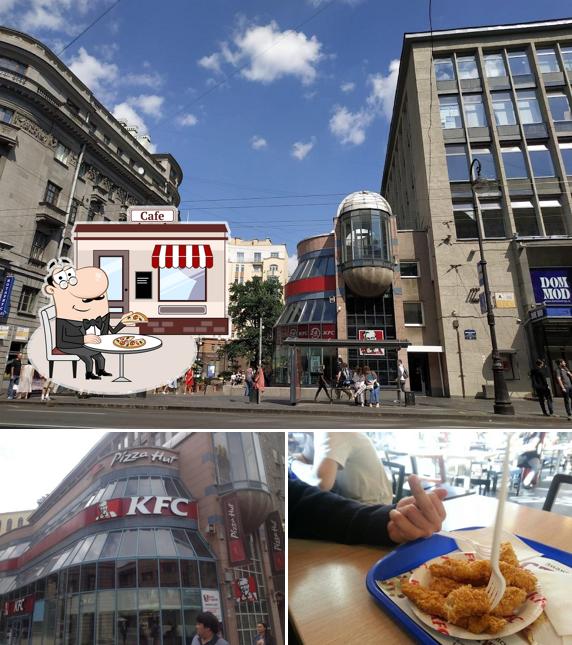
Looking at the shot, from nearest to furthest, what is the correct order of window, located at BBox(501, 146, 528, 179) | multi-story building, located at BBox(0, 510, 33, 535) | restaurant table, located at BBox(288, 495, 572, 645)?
restaurant table, located at BBox(288, 495, 572, 645), multi-story building, located at BBox(0, 510, 33, 535), window, located at BBox(501, 146, 528, 179)

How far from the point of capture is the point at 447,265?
23.7 metres

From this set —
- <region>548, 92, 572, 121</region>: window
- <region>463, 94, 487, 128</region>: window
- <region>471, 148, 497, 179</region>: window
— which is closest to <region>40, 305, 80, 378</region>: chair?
<region>471, 148, 497, 179</region>: window

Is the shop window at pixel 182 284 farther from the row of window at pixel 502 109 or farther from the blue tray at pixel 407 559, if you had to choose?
the row of window at pixel 502 109

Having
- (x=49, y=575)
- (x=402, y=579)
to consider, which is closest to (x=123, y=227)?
(x=49, y=575)

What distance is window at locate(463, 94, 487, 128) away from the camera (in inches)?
1012

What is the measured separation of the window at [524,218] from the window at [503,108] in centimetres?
657

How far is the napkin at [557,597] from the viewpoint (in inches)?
76.1

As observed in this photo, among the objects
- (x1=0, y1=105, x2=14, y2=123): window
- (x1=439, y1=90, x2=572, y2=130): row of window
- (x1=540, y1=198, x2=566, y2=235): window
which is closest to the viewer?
(x1=540, y1=198, x2=566, y2=235): window

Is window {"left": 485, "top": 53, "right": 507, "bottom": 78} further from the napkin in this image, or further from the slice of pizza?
the napkin

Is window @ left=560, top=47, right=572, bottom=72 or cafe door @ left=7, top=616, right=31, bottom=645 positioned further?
window @ left=560, top=47, right=572, bottom=72

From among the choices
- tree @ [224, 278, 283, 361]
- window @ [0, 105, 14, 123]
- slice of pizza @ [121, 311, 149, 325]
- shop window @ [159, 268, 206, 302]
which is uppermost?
window @ [0, 105, 14, 123]

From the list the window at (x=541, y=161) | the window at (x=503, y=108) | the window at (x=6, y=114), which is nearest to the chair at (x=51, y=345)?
the window at (x=6, y=114)

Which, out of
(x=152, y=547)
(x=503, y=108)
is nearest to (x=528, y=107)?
(x=503, y=108)

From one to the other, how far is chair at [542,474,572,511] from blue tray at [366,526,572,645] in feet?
0.79
